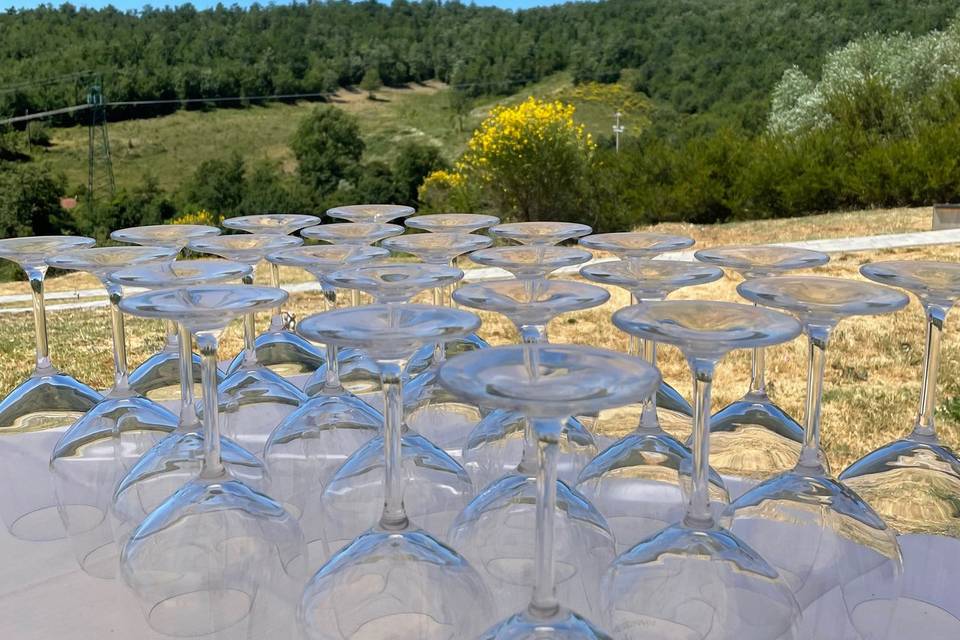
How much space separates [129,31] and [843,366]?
61.3m

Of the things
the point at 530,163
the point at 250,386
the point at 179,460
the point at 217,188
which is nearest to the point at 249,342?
the point at 250,386

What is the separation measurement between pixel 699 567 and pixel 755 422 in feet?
1.71

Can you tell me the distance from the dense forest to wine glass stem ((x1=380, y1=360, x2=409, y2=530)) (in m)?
33.1

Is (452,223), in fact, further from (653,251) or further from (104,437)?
(104,437)

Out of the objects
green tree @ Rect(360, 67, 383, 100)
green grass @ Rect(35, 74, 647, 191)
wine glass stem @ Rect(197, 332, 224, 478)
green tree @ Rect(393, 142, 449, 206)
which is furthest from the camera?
green tree @ Rect(360, 67, 383, 100)

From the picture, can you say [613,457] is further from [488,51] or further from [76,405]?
[488,51]

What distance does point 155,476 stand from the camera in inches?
58.2

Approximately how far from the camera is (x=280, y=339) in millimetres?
2020

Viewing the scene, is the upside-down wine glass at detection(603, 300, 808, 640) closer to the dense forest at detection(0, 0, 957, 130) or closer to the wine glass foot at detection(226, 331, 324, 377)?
the wine glass foot at detection(226, 331, 324, 377)

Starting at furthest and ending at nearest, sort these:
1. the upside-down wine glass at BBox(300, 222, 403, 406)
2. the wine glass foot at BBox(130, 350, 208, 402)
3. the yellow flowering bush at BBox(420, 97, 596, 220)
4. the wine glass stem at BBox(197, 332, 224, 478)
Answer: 1. the yellow flowering bush at BBox(420, 97, 596, 220)
2. the wine glass foot at BBox(130, 350, 208, 402)
3. the upside-down wine glass at BBox(300, 222, 403, 406)
4. the wine glass stem at BBox(197, 332, 224, 478)

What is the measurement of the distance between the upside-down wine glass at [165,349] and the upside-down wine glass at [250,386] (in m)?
0.09

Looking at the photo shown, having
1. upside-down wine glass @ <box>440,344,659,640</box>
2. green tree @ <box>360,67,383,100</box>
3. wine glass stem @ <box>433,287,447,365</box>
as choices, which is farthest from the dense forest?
upside-down wine glass @ <box>440,344,659,640</box>

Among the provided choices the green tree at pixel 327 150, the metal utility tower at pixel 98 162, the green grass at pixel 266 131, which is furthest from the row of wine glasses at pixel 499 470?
the metal utility tower at pixel 98 162

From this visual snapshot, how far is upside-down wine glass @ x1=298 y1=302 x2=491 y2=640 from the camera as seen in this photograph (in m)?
1.08
